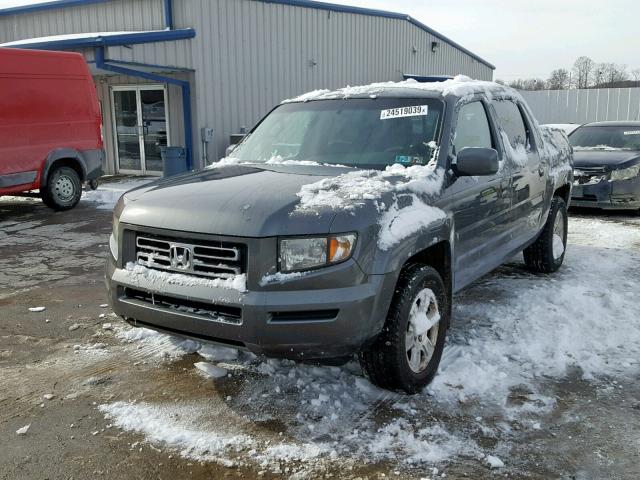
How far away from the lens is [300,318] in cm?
310

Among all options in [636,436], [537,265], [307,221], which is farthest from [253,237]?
[537,265]

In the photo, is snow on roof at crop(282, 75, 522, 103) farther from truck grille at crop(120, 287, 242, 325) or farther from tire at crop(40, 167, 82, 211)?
tire at crop(40, 167, 82, 211)

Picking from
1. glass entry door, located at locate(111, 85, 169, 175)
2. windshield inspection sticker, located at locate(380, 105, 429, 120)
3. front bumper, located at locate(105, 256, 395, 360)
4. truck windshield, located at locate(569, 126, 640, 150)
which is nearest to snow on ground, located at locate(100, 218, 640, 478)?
front bumper, located at locate(105, 256, 395, 360)

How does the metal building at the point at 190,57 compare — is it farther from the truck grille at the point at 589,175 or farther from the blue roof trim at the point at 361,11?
the truck grille at the point at 589,175

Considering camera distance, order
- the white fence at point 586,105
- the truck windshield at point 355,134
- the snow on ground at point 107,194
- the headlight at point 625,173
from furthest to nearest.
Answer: the white fence at point 586,105 < the snow on ground at point 107,194 < the headlight at point 625,173 < the truck windshield at point 355,134

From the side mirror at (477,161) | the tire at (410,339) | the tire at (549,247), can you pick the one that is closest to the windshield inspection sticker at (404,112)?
the side mirror at (477,161)

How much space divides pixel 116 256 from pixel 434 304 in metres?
1.96

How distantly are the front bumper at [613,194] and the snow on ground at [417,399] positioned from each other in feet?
15.6

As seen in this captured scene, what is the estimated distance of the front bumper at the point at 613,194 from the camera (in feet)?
31.0

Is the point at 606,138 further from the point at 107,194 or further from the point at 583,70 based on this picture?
the point at 583,70

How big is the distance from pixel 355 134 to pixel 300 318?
1765 mm

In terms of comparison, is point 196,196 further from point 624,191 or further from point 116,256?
point 624,191

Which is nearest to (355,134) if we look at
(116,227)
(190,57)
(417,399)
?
(116,227)

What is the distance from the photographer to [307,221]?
10.2 ft
